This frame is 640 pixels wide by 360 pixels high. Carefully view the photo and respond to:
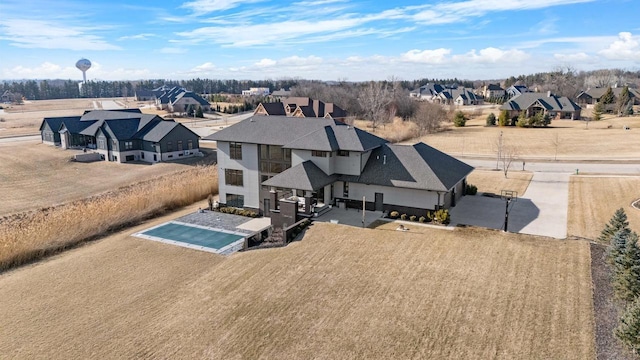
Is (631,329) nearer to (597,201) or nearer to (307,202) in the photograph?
(307,202)

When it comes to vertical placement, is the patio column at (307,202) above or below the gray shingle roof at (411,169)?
below

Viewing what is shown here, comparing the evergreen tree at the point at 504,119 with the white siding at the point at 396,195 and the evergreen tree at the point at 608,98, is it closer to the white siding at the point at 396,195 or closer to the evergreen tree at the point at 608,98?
the evergreen tree at the point at 608,98

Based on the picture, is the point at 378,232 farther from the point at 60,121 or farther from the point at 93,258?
the point at 60,121

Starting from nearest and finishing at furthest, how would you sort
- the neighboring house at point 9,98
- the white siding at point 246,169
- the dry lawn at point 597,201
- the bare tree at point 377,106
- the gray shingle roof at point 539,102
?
the dry lawn at point 597,201 → the white siding at point 246,169 → the bare tree at point 377,106 → the gray shingle roof at point 539,102 → the neighboring house at point 9,98

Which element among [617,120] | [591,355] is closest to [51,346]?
[591,355]

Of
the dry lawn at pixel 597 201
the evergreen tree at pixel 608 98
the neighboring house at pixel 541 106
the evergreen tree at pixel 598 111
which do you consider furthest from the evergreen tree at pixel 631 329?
the evergreen tree at pixel 608 98

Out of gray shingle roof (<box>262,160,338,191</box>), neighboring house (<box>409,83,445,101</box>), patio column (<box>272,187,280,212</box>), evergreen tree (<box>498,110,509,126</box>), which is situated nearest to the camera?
gray shingle roof (<box>262,160,338,191</box>)

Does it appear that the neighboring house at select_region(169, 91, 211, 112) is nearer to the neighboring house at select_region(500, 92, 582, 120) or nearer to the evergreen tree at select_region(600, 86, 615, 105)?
the neighboring house at select_region(500, 92, 582, 120)

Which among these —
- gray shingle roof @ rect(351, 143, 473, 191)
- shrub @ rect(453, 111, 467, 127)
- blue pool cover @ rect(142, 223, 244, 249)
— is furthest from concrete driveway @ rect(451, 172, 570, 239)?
shrub @ rect(453, 111, 467, 127)
